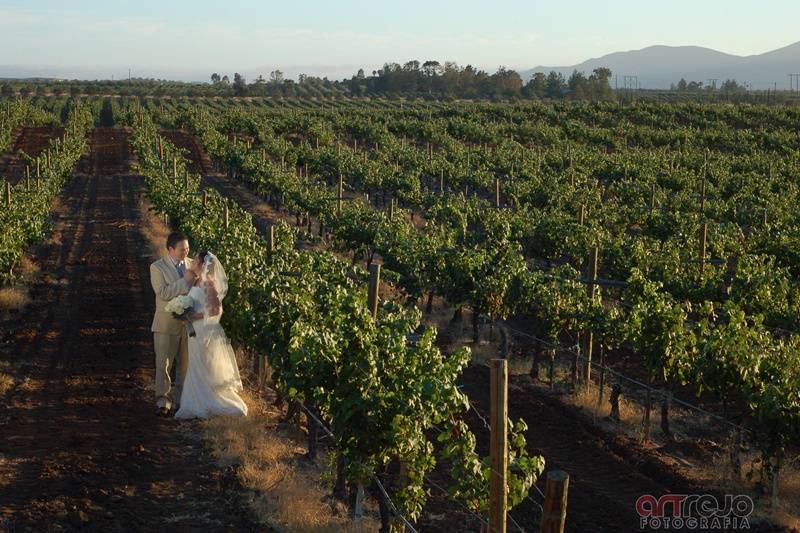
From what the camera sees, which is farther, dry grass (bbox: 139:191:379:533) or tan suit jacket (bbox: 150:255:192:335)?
tan suit jacket (bbox: 150:255:192:335)

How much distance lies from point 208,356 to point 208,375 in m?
0.24

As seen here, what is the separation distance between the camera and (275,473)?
31.4 feet

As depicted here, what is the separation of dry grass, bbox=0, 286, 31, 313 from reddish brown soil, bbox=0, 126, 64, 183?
20.6m

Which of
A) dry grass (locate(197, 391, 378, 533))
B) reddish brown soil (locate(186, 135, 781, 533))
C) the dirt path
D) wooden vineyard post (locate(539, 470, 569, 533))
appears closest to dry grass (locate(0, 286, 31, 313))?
the dirt path

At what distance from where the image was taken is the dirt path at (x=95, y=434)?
848 cm

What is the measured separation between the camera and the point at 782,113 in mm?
63094

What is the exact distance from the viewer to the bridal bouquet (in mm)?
10320

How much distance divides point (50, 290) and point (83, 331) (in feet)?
13.9

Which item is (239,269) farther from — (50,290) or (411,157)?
(411,157)

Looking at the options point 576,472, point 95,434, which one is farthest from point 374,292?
point 95,434

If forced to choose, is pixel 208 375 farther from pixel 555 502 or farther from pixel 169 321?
pixel 555 502

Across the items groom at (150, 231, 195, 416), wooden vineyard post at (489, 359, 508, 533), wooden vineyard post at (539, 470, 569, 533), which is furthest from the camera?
groom at (150, 231, 195, 416)

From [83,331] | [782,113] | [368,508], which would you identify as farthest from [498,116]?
[368,508]

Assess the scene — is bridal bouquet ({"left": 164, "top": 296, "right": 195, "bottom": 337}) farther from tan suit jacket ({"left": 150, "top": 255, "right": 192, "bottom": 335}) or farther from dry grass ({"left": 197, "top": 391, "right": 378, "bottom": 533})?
dry grass ({"left": 197, "top": 391, "right": 378, "bottom": 533})
